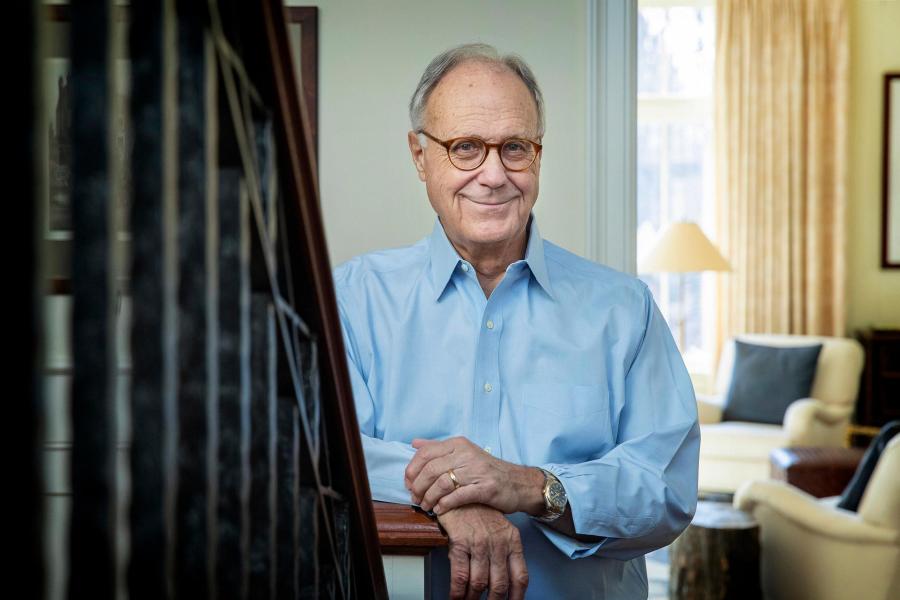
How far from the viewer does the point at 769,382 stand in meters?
6.06

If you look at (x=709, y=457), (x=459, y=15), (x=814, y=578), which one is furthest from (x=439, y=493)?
(x=709, y=457)

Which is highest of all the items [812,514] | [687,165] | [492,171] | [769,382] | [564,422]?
[687,165]

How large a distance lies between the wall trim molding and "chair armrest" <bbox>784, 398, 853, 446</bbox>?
133 inches

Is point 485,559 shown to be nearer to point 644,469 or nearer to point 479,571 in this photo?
point 479,571

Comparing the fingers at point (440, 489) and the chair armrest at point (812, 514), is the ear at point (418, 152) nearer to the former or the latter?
the fingers at point (440, 489)

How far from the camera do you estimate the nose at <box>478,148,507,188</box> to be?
186 centimetres

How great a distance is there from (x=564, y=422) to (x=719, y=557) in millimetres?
2299

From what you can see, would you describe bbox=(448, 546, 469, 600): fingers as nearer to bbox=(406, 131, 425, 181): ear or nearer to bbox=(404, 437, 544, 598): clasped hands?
bbox=(404, 437, 544, 598): clasped hands

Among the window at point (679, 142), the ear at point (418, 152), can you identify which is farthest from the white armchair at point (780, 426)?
the ear at point (418, 152)

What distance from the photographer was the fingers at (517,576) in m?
1.60

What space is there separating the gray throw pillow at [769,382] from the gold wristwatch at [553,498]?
15.5ft

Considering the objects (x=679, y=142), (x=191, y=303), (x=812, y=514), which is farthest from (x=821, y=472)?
(x=191, y=303)

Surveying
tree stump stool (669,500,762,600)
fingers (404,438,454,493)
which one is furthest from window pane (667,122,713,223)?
fingers (404,438,454,493)

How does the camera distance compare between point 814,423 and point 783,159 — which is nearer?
point 814,423
